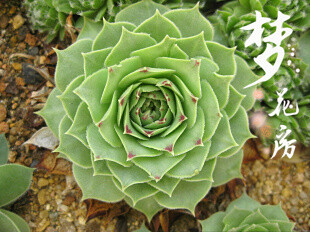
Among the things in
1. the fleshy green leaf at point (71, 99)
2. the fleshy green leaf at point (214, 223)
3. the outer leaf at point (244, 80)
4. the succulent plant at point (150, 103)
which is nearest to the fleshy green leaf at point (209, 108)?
the succulent plant at point (150, 103)

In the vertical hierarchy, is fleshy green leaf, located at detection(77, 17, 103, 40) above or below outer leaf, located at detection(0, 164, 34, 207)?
above

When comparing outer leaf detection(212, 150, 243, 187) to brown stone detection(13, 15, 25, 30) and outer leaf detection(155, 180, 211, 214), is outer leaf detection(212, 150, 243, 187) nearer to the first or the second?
outer leaf detection(155, 180, 211, 214)

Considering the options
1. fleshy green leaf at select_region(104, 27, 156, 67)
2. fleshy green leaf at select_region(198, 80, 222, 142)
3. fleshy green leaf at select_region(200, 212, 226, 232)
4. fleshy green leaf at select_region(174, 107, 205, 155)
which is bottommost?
fleshy green leaf at select_region(200, 212, 226, 232)

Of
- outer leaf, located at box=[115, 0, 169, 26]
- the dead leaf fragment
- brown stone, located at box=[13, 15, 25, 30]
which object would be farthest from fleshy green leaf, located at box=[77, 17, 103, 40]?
brown stone, located at box=[13, 15, 25, 30]

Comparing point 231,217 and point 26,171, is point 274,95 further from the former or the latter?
point 26,171

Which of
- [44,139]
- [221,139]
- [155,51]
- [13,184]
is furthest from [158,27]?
[13,184]

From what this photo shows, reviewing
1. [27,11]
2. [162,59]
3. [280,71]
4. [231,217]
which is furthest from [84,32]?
[231,217]

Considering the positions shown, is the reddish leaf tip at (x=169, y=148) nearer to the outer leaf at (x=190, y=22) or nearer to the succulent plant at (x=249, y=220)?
the outer leaf at (x=190, y=22)
